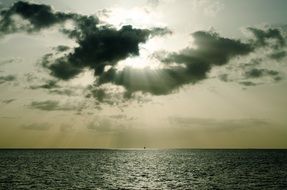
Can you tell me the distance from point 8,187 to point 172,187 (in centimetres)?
2998

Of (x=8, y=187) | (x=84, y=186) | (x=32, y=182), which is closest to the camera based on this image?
(x=8, y=187)

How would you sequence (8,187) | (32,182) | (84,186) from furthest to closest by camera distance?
(32,182) → (84,186) → (8,187)

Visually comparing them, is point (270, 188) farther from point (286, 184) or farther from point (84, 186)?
point (84, 186)

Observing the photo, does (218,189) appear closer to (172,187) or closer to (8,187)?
(172,187)

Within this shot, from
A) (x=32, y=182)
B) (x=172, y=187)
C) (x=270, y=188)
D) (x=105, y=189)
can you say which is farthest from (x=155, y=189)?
(x=32, y=182)

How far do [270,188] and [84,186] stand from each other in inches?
1357

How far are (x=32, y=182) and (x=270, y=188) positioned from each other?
4622cm

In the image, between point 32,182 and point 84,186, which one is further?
point 32,182

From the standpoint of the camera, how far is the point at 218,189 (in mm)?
70062

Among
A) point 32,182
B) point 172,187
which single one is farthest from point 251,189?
point 32,182

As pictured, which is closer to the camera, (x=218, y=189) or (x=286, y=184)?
(x=218, y=189)

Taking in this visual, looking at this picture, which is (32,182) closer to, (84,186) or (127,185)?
(84,186)

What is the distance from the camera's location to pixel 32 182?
78188mm

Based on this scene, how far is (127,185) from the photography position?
76.0 meters
